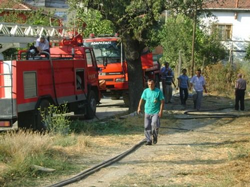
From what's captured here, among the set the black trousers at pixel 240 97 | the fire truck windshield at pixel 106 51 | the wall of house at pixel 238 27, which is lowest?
the black trousers at pixel 240 97

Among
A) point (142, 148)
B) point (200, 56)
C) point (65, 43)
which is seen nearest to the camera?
point (142, 148)

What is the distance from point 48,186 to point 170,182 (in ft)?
7.11

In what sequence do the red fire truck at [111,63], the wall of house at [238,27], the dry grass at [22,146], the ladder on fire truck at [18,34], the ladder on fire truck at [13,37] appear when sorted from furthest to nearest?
the wall of house at [238,27]
the red fire truck at [111,63]
the ladder on fire truck at [18,34]
the ladder on fire truck at [13,37]
the dry grass at [22,146]

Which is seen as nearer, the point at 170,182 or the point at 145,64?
the point at 170,182

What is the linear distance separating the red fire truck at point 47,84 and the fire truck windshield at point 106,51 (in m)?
2.56

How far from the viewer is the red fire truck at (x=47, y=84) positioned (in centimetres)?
1346

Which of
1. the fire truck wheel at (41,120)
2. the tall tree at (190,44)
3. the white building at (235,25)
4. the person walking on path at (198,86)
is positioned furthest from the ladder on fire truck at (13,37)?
the white building at (235,25)

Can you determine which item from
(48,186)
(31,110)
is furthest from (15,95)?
(48,186)

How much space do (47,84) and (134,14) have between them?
14.1 feet

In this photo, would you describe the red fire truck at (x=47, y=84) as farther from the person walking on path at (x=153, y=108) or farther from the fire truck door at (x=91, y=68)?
the person walking on path at (x=153, y=108)

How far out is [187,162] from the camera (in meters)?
11.2

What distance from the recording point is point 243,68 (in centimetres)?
3244

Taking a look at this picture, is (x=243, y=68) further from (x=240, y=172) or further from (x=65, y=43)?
(x=240, y=172)

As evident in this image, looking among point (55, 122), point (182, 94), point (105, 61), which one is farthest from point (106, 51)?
point (55, 122)
